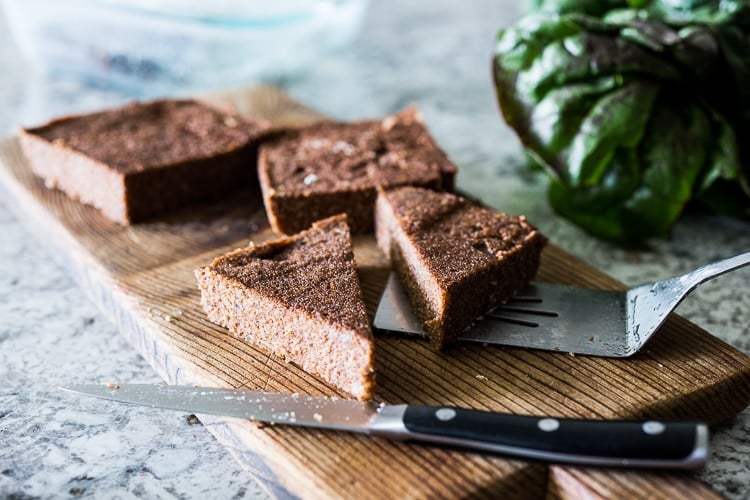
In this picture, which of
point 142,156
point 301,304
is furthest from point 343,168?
point 301,304

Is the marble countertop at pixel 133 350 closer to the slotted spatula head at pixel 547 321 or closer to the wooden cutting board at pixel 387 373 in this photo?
the wooden cutting board at pixel 387 373

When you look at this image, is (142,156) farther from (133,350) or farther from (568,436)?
(568,436)

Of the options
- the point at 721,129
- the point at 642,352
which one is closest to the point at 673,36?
the point at 721,129

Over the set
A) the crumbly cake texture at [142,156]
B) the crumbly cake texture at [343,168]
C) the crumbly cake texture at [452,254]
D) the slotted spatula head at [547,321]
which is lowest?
the slotted spatula head at [547,321]

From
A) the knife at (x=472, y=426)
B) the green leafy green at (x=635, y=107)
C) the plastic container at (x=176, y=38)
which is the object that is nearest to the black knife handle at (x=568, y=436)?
the knife at (x=472, y=426)

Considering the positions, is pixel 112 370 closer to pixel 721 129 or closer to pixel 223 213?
pixel 223 213

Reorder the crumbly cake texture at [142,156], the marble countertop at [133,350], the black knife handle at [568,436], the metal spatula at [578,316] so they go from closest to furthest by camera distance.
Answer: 1. the black knife handle at [568,436]
2. the marble countertop at [133,350]
3. the metal spatula at [578,316]
4. the crumbly cake texture at [142,156]
